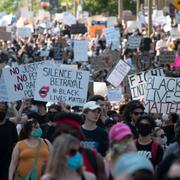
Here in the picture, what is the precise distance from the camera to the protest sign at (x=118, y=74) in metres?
17.6

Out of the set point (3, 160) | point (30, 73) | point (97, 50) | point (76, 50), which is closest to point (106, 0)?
point (97, 50)

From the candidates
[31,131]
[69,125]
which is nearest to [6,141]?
[31,131]

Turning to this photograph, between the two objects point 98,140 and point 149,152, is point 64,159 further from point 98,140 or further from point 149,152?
point 149,152

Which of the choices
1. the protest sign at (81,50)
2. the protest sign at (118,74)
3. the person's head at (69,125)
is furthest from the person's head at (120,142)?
the protest sign at (81,50)

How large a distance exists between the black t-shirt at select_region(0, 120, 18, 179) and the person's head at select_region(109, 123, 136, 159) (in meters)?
3.69

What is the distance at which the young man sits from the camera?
9.37m

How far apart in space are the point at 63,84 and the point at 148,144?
4527mm

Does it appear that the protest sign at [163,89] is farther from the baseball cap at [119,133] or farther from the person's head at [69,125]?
the baseball cap at [119,133]

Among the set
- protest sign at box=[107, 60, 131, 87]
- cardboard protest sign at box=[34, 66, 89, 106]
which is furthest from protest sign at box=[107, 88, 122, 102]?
cardboard protest sign at box=[34, 66, 89, 106]

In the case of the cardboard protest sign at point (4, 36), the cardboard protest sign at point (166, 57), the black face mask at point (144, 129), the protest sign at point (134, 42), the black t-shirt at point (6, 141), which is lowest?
the cardboard protest sign at point (4, 36)

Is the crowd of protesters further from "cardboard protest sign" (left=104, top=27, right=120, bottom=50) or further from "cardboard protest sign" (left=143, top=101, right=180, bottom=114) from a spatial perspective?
"cardboard protest sign" (left=104, top=27, right=120, bottom=50)

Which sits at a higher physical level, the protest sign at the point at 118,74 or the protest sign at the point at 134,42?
the protest sign at the point at 118,74

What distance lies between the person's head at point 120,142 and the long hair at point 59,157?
0.82 ft

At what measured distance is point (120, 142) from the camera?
22.4 feet
